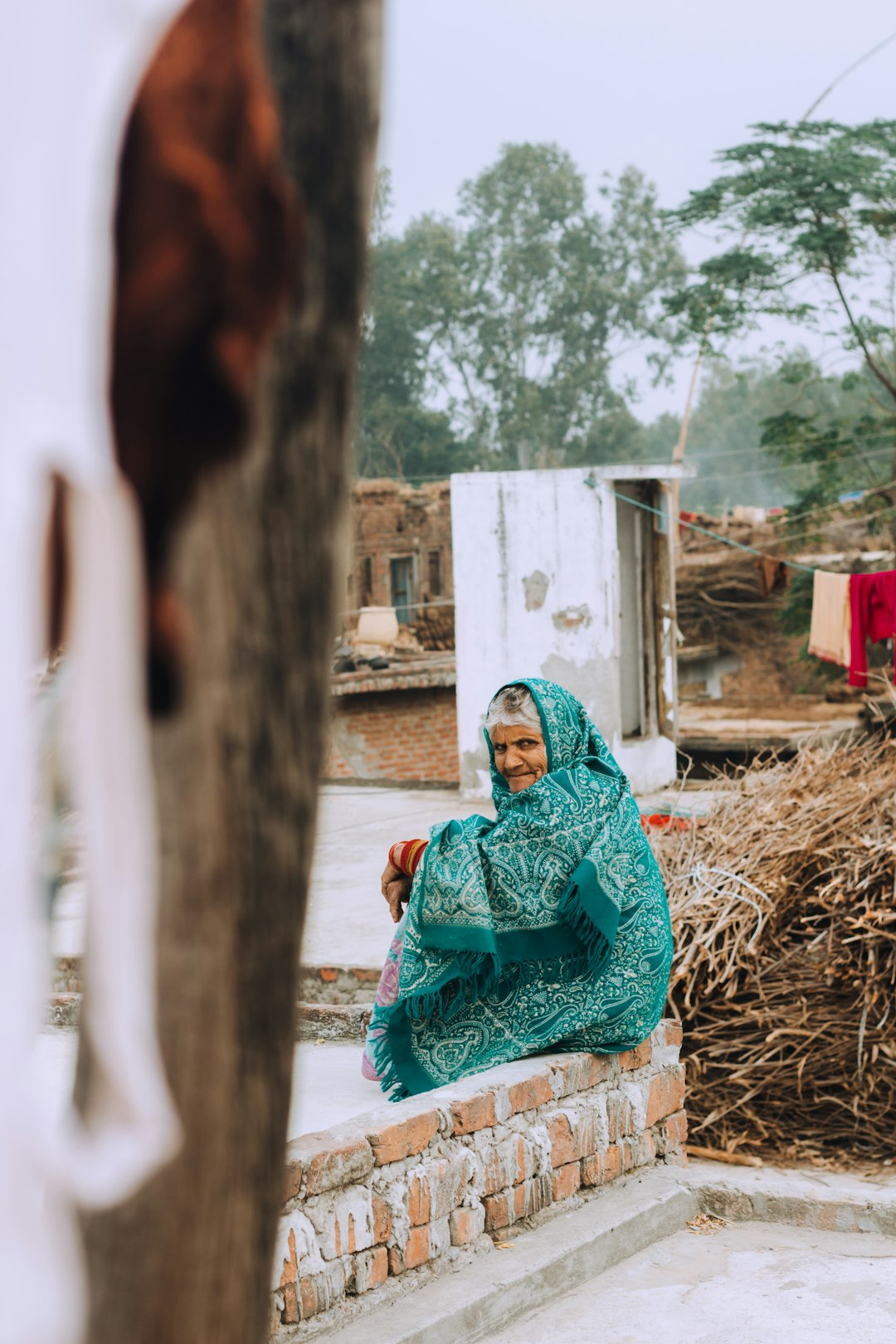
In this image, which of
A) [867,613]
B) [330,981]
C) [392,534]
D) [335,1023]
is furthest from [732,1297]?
[392,534]

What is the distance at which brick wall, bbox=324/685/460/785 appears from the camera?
18.9 m

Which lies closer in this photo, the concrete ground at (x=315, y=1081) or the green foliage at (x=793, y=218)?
the concrete ground at (x=315, y=1081)

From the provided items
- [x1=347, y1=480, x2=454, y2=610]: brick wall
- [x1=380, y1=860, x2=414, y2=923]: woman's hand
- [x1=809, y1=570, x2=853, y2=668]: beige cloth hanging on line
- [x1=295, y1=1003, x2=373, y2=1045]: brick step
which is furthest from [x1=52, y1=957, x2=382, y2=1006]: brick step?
[x1=347, y1=480, x2=454, y2=610]: brick wall

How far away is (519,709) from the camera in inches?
168

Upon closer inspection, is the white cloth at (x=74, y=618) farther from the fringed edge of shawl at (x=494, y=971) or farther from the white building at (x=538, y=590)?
the white building at (x=538, y=590)

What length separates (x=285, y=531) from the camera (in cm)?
113

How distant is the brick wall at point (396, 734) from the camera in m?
18.9

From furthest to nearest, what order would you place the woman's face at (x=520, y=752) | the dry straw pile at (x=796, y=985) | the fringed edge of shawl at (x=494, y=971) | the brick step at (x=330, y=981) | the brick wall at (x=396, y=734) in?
the brick wall at (x=396, y=734)
the brick step at (x=330, y=981)
the dry straw pile at (x=796, y=985)
the woman's face at (x=520, y=752)
the fringed edge of shawl at (x=494, y=971)

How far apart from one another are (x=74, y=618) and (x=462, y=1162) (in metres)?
2.92

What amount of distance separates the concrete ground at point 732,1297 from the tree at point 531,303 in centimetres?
3194

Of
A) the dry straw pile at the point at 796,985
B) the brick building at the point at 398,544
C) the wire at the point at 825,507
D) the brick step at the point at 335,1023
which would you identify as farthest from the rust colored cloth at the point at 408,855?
the brick building at the point at 398,544

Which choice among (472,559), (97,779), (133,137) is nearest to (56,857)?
(97,779)

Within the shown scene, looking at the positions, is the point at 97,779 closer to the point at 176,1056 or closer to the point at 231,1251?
the point at 176,1056

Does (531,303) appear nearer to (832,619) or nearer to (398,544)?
(398,544)
